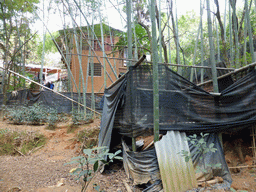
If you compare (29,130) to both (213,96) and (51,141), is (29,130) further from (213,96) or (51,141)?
(213,96)

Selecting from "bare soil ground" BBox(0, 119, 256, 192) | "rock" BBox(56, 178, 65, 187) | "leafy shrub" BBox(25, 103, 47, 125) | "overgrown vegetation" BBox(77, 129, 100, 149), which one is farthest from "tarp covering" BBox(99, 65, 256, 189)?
"leafy shrub" BBox(25, 103, 47, 125)

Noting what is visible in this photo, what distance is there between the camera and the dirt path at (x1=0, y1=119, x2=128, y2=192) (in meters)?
3.25

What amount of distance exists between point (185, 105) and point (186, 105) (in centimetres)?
2

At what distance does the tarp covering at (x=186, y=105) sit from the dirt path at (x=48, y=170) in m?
1.24

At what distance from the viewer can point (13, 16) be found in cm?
882

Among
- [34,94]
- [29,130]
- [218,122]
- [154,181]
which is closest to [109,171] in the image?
[154,181]

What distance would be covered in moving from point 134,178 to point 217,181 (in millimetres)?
1194

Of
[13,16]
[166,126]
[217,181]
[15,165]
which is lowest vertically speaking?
[15,165]

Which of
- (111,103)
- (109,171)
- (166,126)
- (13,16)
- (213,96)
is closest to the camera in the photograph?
(166,126)

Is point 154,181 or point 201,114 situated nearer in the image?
point 154,181

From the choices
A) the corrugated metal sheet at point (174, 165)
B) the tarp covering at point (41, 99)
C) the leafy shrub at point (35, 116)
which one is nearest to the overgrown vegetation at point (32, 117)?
the leafy shrub at point (35, 116)

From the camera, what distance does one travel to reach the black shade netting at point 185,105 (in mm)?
3031

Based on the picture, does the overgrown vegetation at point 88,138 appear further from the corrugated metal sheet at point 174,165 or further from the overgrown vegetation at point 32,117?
the corrugated metal sheet at point 174,165

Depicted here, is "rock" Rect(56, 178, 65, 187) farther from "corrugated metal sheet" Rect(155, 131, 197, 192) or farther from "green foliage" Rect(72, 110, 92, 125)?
"green foliage" Rect(72, 110, 92, 125)
